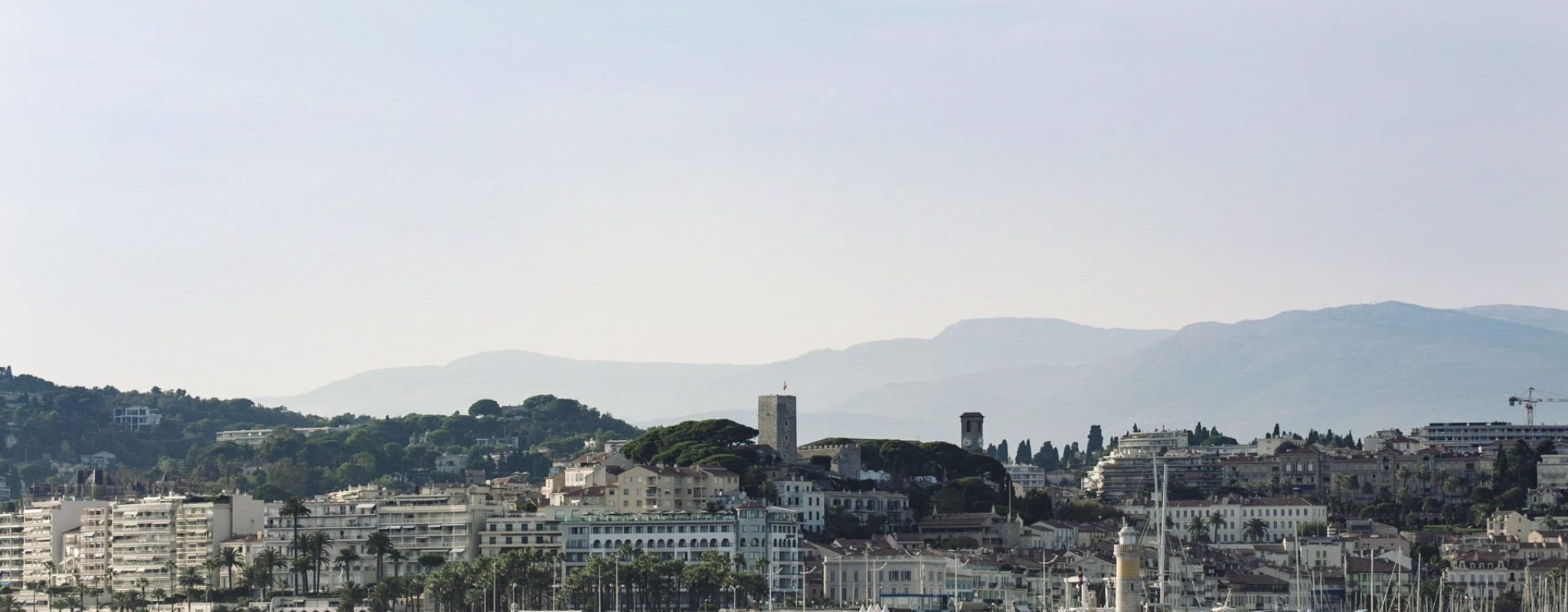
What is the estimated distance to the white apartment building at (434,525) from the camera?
104 meters

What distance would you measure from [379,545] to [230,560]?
7.02 meters

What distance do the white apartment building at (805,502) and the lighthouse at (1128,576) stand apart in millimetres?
77476

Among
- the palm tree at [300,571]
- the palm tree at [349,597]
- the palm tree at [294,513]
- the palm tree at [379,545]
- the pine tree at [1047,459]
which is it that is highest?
the pine tree at [1047,459]

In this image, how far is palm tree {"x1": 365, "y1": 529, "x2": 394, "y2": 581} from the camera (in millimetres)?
101312

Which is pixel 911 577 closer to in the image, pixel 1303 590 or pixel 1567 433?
pixel 1303 590

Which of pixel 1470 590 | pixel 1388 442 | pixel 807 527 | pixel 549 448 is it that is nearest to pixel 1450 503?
pixel 1388 442

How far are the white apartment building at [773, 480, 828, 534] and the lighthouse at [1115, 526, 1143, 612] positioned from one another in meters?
77.5

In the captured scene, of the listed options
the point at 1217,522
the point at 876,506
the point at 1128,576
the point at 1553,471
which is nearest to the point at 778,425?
the point at 876,506

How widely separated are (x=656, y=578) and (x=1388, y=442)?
70.4 metres

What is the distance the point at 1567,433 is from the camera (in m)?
162

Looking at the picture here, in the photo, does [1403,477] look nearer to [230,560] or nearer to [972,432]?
[972,432]

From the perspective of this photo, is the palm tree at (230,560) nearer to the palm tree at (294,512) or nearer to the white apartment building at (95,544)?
the palm tree at (294,512)

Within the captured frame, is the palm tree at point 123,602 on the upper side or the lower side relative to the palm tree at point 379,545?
lower

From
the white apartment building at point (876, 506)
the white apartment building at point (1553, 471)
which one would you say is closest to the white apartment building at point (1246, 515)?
the white apartment building at point (1553, 471)
